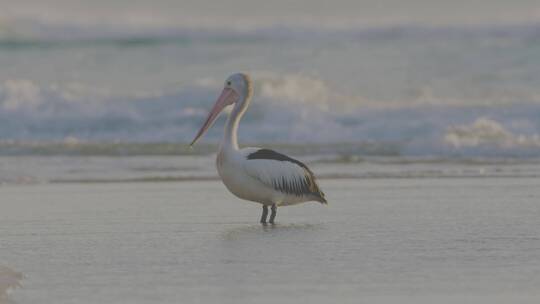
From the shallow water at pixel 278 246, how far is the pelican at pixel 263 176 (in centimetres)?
18

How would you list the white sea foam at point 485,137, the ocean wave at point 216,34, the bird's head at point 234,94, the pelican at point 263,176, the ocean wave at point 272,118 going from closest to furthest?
the pelican at point 263,176
the bird's head at point 234,94
the white sea foam at point 485,137
the ocean wave at point 272,118
the ocean wave at point 216,34

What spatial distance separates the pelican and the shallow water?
0.18m

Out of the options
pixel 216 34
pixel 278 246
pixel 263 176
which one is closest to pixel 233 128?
pixel 263 176

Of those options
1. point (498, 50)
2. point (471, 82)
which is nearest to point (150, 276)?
point (471, 82)

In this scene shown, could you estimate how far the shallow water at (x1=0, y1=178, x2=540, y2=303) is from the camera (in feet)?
20.7

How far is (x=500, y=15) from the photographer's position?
3741cm

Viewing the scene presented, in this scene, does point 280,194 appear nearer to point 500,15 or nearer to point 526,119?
point 526,119

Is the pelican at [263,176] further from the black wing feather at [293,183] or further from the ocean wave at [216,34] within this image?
the ocean wave at [216,34]

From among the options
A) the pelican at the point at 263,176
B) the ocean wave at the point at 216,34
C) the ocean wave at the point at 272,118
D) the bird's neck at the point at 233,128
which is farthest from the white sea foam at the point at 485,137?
the ocean wave at the point at 216,34

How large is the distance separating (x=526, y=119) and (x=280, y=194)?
479 inches

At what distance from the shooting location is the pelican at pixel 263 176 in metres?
9.70

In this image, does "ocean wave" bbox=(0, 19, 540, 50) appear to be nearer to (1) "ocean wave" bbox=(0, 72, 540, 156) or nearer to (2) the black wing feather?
(1) "ocean wave" bbox=(0, 72, 540, 156)

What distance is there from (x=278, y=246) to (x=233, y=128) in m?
2.20

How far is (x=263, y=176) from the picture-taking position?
32.0ft
